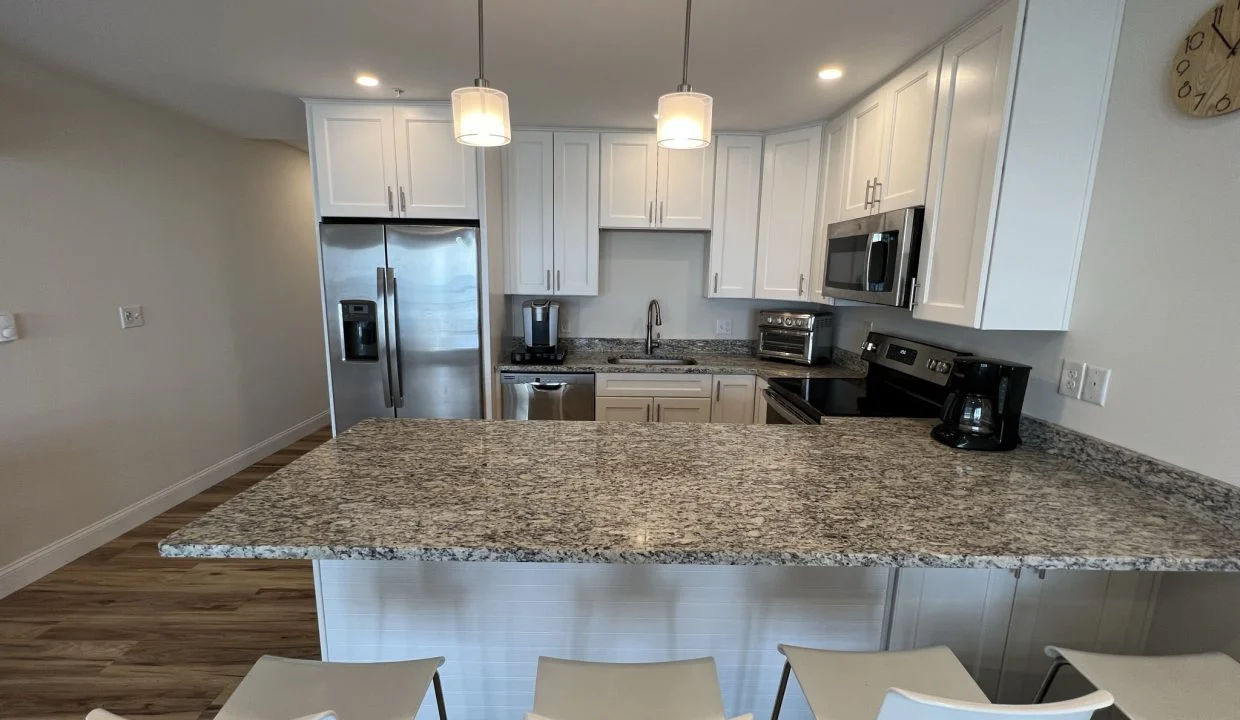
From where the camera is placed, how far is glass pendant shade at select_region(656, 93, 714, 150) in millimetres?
1268

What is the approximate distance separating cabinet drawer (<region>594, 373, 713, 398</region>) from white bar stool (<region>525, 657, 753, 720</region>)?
6.87 feet

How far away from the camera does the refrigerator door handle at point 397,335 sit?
9.13 feet

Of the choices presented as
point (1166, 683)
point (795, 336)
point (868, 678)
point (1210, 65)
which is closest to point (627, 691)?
point (868, 678)

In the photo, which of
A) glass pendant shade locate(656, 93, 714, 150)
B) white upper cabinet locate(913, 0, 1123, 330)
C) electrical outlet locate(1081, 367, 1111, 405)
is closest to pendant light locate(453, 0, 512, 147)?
glass pendant shade locate(656, 93, 714, 150)

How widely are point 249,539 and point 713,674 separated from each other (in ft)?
3.16

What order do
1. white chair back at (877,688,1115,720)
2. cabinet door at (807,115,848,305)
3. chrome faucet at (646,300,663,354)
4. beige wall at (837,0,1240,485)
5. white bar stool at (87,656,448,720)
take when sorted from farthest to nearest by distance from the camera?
1. chrome faucet at (646,300,663,354)
2. cabinet door at (807,115,848,305)
3. beige wall at (837,0,1240,485)
4. white bar stool at (87,656,448,720)
5. white chair back at (877,688,1115,720)

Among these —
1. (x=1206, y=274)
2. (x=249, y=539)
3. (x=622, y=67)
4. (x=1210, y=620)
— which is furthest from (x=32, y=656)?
(x=1206, y=274)

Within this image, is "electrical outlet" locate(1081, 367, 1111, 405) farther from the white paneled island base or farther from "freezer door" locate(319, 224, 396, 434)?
"freezer door" locate(319, 224, 396, 434)

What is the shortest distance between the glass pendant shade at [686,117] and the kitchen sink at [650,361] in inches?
78.0

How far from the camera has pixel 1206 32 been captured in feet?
3.95

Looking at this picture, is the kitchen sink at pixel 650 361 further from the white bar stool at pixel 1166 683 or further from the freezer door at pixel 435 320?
the white bar stool at pixel 1166 683

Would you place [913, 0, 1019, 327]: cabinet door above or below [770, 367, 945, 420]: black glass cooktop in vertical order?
above

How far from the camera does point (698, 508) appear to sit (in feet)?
3.70

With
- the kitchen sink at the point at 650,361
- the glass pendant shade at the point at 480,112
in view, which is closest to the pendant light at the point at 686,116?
the glass pendant shade at the point at 480,112
